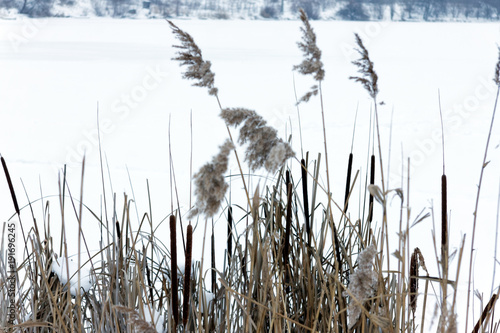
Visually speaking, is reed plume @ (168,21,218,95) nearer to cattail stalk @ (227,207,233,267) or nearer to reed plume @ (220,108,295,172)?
reed plume @ (220,108,295,172)

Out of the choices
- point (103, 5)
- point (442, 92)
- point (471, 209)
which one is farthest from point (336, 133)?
point (103, 5)

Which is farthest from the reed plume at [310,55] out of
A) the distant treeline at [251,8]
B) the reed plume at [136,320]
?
the distant treeline at [251,8]

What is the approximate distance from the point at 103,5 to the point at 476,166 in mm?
9414

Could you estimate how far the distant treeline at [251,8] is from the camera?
10.9 m

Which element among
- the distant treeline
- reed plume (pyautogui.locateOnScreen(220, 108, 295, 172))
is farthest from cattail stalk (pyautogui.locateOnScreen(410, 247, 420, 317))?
the distant treeline

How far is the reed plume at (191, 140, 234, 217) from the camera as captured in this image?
1.47 ft

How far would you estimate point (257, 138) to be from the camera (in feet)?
1.57

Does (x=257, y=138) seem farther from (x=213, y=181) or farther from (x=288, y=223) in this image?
(x=288, y=223)

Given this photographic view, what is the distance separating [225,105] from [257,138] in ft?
14.9

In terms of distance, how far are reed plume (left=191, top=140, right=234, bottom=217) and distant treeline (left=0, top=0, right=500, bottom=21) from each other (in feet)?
34.5

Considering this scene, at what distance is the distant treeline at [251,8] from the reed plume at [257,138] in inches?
412

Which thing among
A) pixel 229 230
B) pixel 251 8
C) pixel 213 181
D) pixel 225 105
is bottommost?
pixel 225 105

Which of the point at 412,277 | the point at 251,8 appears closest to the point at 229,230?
the point at 412,277

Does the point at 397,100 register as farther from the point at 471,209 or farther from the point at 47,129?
the point at 47,129
